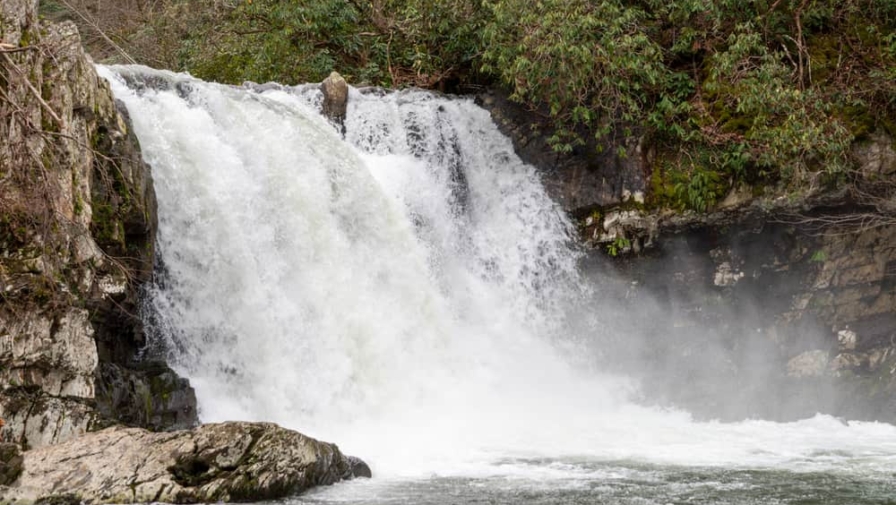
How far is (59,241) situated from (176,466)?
2.49m

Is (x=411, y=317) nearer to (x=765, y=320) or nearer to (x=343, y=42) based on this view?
(x=765, y=320)

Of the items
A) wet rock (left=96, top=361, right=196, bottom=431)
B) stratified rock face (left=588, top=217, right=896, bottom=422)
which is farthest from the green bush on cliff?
wet rock (left=96, top=361, right=196, bottom=431)

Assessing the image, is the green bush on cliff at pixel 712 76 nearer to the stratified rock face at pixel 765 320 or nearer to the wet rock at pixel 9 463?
the stratified rock face at pixel 765 320

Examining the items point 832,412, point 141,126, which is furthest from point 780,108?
point 141,126

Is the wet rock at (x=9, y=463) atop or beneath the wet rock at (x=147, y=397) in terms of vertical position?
beneath

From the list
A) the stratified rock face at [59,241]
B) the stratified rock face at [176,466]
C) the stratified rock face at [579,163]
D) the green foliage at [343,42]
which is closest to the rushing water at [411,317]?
the stratified rock face at [579,163]

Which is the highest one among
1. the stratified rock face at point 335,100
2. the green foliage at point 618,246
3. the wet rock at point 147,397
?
the stratified rock face at point 335,100

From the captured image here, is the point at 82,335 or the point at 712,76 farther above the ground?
the point at 712,76

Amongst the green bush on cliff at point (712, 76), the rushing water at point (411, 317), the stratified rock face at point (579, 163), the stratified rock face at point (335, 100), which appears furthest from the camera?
the stratified rock face at point (335, 100)

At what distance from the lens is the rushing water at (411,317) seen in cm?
944

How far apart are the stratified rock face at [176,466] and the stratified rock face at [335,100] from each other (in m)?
7.72

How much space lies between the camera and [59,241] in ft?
27.9

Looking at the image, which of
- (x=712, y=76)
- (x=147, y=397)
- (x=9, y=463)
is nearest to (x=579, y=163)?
(x=712, y=76)

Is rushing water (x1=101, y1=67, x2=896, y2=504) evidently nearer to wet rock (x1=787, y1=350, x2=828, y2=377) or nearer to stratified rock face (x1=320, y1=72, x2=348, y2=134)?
stratified rock face (x1=320, y1=72, x2=348, y2=134)
